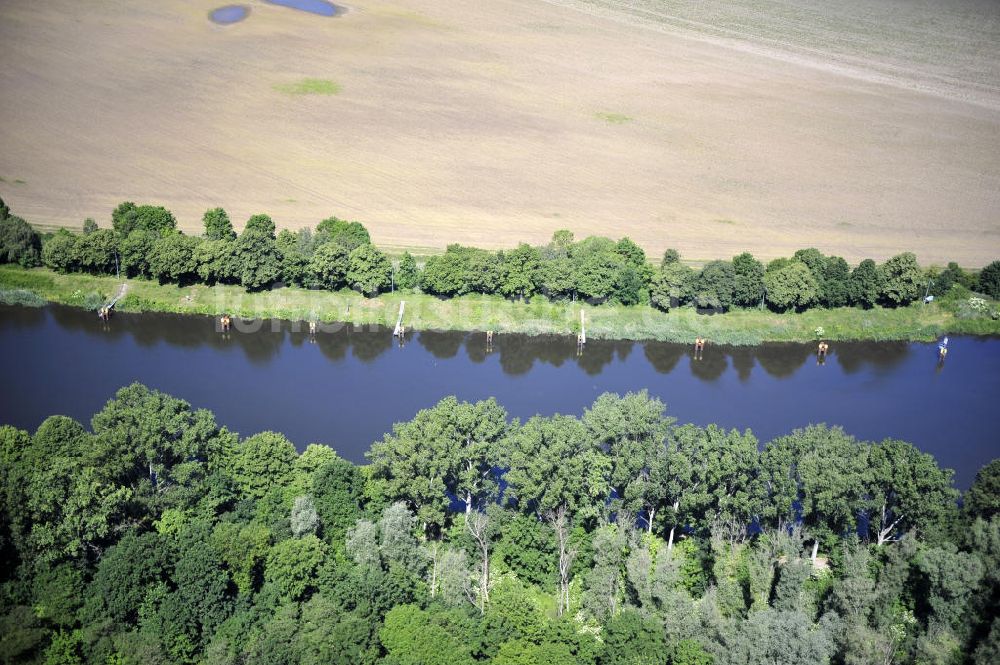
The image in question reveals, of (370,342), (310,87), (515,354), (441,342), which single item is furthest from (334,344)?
(310,87)

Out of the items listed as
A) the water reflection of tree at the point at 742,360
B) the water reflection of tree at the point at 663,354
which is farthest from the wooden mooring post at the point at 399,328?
the water reflection of tree at the point at 742,360

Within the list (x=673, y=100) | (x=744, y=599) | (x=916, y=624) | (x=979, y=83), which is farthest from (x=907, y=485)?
(x=979, y=83)

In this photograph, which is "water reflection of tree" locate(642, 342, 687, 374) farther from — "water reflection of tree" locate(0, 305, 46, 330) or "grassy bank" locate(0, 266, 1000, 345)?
"water reflection of tree" locate(0, 305, 46, 330)

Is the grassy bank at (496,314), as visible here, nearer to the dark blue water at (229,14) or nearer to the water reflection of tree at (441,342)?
the water reflection of tree at (441,342)

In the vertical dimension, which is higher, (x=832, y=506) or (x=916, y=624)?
(x=832, y=506)

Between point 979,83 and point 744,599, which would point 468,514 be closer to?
point 744,599
